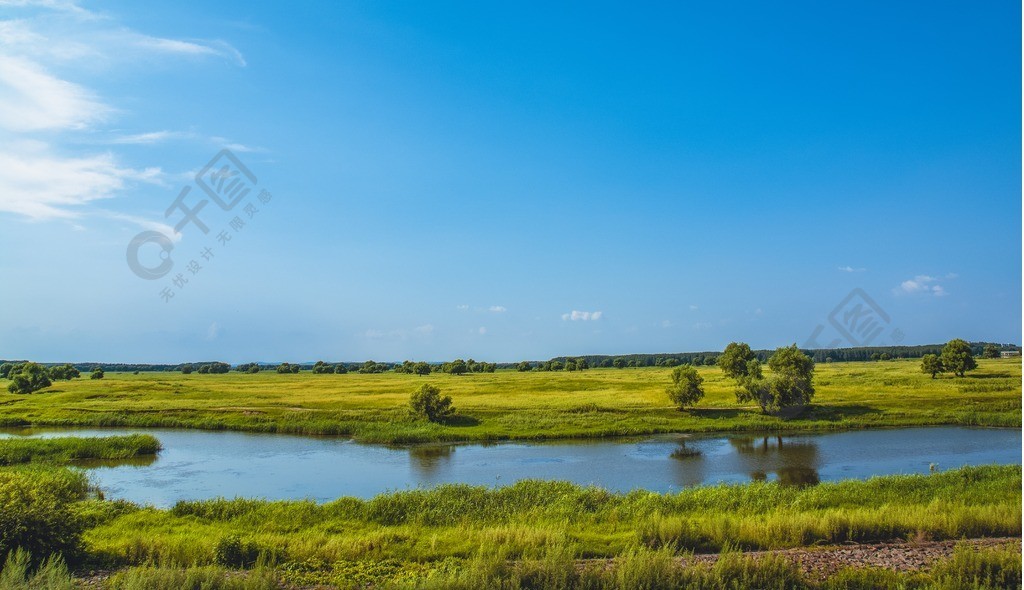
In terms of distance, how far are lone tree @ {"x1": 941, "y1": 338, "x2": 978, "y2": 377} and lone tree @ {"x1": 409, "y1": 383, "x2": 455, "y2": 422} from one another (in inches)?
2317

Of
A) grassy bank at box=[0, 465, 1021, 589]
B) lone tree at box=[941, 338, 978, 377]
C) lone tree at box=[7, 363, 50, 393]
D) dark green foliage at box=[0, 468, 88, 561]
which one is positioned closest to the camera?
grassy bank at box=[0, 465, 1021, 589]

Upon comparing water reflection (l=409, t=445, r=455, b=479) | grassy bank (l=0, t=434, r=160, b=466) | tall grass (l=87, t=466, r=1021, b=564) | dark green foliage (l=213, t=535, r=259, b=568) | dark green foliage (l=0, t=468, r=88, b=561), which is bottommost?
water reflection (l=409, t=445, r=455, b=479)

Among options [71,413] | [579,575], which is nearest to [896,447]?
[579,575]

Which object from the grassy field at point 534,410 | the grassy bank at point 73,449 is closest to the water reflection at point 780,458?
the grassy field at point 534,410

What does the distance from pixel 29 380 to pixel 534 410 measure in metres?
66.6

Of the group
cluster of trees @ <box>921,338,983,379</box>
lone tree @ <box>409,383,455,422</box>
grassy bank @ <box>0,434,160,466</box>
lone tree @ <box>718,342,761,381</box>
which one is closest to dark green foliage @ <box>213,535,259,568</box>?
grassy bank @ <box>0,434,160,466</box>

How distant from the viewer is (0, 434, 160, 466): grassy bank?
115 ft

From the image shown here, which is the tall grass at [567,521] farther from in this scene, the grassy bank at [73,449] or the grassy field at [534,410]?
the grassy field at [534,410]

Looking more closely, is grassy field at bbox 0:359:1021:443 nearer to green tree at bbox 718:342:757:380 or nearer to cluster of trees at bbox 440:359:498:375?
green tree at bbox 718:342:757:380

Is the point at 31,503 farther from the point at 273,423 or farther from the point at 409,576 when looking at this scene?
the point at 273,423

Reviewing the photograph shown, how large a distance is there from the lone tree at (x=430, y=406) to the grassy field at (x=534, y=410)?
1.14m

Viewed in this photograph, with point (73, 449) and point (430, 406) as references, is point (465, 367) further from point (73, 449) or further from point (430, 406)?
point (73, 449)

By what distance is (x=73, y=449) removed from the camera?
37.2 meters

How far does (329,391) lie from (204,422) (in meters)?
23.9
